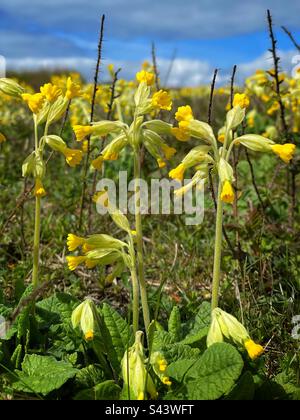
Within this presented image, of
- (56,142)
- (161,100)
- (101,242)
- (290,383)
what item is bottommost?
(290,383)

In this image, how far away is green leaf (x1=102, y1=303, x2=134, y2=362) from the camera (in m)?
2.68

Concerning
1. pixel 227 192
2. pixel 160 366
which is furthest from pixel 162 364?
pixel 227 192

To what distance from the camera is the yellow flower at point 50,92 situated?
2.82 metres

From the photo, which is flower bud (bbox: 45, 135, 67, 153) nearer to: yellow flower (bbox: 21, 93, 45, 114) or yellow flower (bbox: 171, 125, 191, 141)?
yellow flower (bbox: 21, 93, 45, 114)

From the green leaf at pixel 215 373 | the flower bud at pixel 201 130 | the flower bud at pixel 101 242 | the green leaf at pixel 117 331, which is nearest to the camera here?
the green leaf at pixel 215 373

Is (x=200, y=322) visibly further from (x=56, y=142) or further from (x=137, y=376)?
(x=56, y=142)

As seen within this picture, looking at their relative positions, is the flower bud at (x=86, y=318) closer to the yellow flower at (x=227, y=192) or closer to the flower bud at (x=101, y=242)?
the flower bud at (x=101, y=242)

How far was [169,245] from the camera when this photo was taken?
460 cm

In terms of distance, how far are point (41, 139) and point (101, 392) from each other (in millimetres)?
1179

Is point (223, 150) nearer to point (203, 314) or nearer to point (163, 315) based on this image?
point (203, 314)

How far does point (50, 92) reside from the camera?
9.27 ft

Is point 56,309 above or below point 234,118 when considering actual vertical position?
below

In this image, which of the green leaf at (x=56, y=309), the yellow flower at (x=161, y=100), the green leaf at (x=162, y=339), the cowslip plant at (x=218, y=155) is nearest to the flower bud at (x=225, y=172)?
the cowslip plant at (x=218, y=155)
